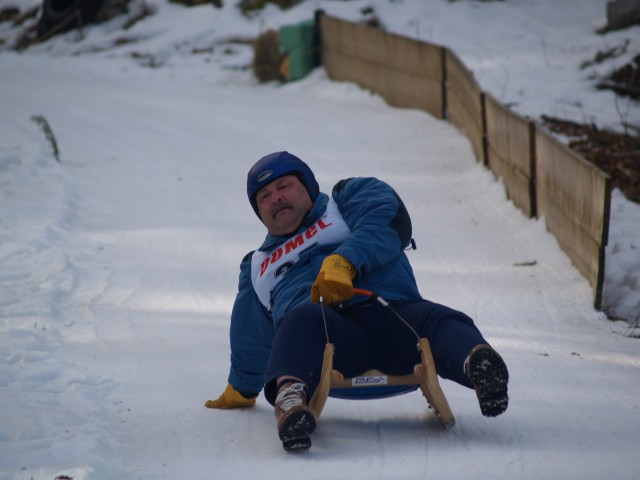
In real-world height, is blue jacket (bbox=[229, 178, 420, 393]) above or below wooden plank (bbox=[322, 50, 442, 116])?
above

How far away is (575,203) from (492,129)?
286 centimetres

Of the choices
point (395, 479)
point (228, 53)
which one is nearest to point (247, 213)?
point (395, 479)

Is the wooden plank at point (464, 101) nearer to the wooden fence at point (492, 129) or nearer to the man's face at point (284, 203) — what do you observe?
the wooden fence at point (492, 129)

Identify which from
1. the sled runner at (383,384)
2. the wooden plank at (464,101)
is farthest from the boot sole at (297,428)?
the wooden plank at (464,101)

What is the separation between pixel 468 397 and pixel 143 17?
1754cm

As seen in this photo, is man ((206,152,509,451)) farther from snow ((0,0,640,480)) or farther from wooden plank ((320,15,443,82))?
wooden plank ((320,15,443,82))

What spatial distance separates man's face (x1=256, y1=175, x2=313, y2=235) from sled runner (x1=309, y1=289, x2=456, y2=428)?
1.67 ft

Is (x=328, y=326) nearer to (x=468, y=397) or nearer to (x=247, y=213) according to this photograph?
(x=468, y=397)

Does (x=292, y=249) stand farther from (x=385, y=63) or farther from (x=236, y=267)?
(x=385, y=63)

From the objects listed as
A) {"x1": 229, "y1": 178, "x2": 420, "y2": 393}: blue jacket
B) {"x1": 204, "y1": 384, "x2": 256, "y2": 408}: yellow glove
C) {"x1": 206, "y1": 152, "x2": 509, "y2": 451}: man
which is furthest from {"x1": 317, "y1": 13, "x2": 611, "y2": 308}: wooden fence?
{"x1": 204, "y1": 384, "x2": 256, "y2": 408}: yellow glove

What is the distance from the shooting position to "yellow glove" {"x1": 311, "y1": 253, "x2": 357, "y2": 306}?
12.7 feet

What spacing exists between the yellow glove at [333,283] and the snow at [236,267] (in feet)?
1.86

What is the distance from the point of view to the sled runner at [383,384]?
3748 mm

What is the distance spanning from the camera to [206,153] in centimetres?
1120
